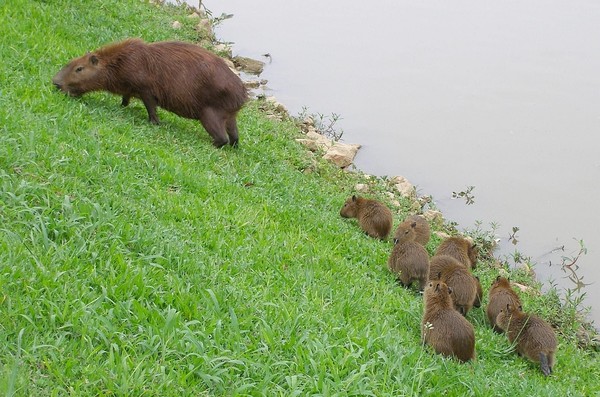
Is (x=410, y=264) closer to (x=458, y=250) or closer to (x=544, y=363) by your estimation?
(x=458, y=250)

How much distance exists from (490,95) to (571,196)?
3.21 meters

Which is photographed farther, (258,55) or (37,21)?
(258,55)

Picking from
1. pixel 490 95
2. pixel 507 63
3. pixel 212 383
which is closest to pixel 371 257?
pixel 212 383

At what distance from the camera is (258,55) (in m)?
13.5

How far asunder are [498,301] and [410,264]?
0.73 meters

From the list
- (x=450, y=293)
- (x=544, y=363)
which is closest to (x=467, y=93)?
(x=450, y=293)

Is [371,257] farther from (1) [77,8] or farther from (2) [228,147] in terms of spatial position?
(1) [77,8]

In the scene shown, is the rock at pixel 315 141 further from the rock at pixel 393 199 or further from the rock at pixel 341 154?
the rock at pixel 393 199

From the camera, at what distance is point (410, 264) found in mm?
6004

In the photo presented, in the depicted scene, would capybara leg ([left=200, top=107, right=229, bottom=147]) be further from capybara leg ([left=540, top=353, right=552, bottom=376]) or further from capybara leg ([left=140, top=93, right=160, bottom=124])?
capybara leg ([left=540, top=353, right=552, bottom=376])

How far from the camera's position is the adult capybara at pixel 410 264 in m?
6.01

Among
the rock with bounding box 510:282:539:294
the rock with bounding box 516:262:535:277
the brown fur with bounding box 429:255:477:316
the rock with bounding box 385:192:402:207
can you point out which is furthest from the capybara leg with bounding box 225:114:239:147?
the rock with bounding box 516:262:535:277

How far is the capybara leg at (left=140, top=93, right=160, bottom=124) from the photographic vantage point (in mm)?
7172

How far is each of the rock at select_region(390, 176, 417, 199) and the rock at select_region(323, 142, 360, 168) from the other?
64cm
